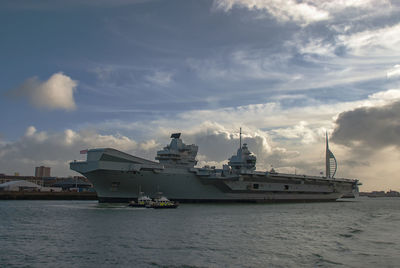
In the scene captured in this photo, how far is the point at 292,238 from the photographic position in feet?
71.7

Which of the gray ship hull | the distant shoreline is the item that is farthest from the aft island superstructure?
the distant shoreline

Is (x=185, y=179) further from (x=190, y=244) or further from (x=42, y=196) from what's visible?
(x=42, y=196)

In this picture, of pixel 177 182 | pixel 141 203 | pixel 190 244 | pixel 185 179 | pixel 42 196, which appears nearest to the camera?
pixel 190 244

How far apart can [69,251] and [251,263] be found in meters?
8.30

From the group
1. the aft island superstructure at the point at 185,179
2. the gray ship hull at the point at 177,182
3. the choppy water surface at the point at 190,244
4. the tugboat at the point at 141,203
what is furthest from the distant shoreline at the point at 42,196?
the choppy water surface at the point at 190,244

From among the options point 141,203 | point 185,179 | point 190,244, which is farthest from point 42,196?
point 190,244

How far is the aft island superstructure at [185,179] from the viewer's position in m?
43.5

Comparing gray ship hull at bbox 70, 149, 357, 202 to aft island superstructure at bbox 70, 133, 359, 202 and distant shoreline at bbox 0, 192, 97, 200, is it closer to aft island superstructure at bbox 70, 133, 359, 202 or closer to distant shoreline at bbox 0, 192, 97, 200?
aft island superstructure at bbox 70, 133, 359, 202

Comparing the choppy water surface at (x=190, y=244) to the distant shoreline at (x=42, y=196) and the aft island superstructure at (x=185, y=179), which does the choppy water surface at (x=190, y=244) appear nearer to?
the aft island superstructure at (x=185, y=179)

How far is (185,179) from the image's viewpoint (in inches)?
Answer: 1918

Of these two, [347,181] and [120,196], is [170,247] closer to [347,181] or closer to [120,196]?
[120,196]

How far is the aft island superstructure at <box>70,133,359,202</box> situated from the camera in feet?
143

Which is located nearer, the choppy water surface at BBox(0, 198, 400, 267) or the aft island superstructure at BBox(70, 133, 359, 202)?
the choppy water surface at BBox(0, 198, 400, 267)

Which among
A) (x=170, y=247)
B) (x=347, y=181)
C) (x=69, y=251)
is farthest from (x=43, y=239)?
(x=347, y=181)
